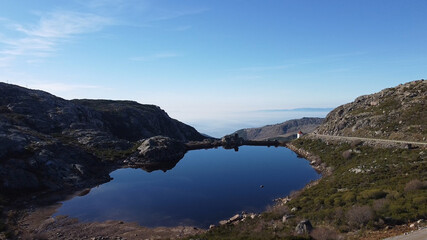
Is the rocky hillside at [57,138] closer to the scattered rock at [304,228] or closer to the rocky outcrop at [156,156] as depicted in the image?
the rocky outcrop at [156,156]

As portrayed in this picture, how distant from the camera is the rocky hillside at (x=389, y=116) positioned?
62.3 meters

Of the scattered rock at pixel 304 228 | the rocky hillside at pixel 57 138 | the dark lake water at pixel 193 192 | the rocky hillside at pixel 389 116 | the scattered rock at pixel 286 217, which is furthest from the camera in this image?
the rocky hillside at pixel 389 116

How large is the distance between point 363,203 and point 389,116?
2258 inches

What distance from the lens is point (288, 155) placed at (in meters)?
92.6

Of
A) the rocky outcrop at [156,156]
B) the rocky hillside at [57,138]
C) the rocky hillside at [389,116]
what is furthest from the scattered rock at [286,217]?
the rocky outcrop at [156,156]

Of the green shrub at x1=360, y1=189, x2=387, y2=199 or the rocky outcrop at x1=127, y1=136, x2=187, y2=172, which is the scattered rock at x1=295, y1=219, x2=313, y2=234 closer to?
the green shrub at x1=360, y1=189, x2=387, y2=199

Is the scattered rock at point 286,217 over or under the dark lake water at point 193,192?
over

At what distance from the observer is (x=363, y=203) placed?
28156 millimetres

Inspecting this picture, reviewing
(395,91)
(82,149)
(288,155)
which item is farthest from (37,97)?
(395,91)

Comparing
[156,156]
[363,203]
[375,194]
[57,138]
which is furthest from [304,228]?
[57,138]

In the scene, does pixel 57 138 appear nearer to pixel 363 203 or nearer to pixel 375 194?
pixel 363 203

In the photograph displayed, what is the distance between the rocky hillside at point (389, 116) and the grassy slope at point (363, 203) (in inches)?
700

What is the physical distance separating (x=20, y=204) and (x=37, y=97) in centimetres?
7534

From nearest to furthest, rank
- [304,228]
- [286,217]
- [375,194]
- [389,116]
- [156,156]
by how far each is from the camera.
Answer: [304,228], [286,217], [375,194], [389,116], [156,156]
